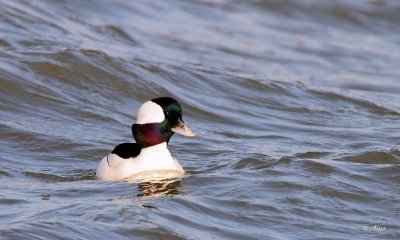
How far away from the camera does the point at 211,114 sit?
13570mm

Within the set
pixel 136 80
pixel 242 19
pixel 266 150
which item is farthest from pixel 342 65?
pixel 266 150

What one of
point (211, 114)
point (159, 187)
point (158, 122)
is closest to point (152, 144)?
point (158, 122)

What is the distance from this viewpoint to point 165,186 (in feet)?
31.9

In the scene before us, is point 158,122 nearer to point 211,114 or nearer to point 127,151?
point 127,151

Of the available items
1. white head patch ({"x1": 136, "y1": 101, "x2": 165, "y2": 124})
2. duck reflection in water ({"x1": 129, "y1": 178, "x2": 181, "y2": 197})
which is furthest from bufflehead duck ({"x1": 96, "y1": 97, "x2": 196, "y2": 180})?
duck reflection in water ({"x1": 129, "y1": 178, "x2": 181, "y2": 197})

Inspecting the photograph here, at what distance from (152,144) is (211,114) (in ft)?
12.1

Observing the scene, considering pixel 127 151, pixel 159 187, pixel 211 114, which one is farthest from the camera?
pixel 211 114

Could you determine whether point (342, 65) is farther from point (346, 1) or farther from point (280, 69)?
point (346, 1)

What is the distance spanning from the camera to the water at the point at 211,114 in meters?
8.73

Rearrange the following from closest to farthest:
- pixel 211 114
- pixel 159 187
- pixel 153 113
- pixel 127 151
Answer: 1. pixel 159 187
2. pixel 153 113
3. pixel 127 151
4. pixel 211 114

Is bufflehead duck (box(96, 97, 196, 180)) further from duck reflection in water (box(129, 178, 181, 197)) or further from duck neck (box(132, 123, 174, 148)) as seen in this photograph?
duck reflection in water (box(129, 178, 181, 197))

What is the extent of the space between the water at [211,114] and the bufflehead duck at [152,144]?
0.52 feet

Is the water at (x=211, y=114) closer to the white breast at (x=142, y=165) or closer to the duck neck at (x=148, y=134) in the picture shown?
the white breast at (x=142, y=165)

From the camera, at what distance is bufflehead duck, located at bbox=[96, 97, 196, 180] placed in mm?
9867
